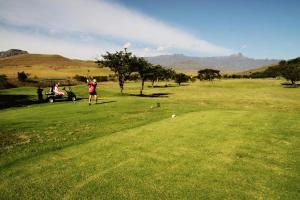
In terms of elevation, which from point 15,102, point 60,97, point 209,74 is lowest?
point 15,102

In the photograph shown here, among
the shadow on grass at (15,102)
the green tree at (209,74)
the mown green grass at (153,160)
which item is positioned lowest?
the shadow on grass at (15,102)

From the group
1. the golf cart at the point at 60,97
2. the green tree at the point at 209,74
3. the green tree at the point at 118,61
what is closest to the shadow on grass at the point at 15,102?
the golf cart at the point at 60,97

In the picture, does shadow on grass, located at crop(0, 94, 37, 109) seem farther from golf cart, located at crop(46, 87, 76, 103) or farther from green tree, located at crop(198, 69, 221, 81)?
green tree, located at crop(198, 69, 221, 81)

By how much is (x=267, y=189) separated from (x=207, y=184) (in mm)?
1485

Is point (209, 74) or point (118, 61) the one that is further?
point (209, 74)

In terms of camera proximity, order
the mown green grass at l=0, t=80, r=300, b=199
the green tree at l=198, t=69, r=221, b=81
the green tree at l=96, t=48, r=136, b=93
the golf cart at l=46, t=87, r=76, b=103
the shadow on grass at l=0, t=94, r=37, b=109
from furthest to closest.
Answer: the green tree at l=198, t=69, r=221, b=81 → the green tree at l=96, t=48, r=136, b=93 → the golf cart at l=46, t=87, r=76, b=103 → the shadow on grass at l=0, t=94, r=37, b=109 → the mown green grass at l=0, t=80, r=300, b=199

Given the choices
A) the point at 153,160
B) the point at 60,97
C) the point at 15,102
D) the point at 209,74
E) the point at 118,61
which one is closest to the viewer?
the point at 153,160

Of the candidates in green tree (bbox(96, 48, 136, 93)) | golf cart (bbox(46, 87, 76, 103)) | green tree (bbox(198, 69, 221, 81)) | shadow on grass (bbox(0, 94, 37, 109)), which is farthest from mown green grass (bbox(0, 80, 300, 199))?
green tree (bbox(198, 69, 221, 81))

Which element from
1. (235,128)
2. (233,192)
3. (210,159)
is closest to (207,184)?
(233,192)

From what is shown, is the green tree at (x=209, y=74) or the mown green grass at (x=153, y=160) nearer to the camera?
the mown green grass at (x=153, y=160)

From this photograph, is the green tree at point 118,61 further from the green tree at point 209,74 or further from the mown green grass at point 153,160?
the green tree at point 209,74

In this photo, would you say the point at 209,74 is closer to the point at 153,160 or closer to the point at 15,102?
the point at 15,102

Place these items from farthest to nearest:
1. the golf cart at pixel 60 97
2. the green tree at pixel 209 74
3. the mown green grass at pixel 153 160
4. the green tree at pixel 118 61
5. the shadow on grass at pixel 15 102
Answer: the green tree at pixel 209 74
the green tree at pixel 118 61
the golf cart at pixel 60 97
the shadow on grass at pixel 15 102
the mown green grass at pixel 153 160

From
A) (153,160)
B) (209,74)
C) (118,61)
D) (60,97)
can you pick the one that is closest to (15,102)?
(60,97)
